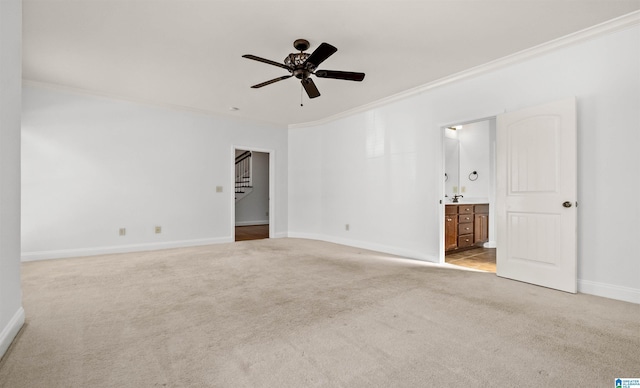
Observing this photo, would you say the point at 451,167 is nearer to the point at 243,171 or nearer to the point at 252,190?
the point at 252,190

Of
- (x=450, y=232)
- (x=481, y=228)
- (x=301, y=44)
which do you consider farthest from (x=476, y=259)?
(x=301, y=44)

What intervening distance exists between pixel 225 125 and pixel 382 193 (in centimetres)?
344

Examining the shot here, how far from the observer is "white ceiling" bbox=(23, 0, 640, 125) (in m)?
2.56

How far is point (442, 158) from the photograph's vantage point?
4285mm

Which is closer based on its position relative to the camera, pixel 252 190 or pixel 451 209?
pixel 451 209

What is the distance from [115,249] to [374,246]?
4.36 metres

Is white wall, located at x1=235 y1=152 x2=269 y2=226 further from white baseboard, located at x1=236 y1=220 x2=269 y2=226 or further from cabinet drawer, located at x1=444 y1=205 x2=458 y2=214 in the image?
cabinet drawer, located at x1=444 y1=205 x2=458 y2=214

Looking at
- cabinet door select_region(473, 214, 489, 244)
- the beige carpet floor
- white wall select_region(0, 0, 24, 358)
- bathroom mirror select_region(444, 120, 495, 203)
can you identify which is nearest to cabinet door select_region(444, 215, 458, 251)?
cabinet door select_region(473, 214, 489, 244)

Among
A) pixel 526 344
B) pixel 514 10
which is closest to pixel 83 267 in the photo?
pixel 526 344

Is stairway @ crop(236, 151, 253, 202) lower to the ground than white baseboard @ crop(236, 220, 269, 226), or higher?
higher

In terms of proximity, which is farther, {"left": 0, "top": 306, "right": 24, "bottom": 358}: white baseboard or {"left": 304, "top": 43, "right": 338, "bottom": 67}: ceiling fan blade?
{"left": 304, "top": 43, "right": 338, "bottom": 67}: ceiling fan blade

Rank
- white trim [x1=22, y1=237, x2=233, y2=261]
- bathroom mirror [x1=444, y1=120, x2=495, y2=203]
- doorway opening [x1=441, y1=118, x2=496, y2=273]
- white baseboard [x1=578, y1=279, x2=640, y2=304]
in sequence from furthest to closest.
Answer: bathroom mirror [x1=444, y1=120, x2=495, y2=203] → doorway opening [x1=441, y1=118, x2=496, y2=273] → white trim [x1=22, y1=237, x2=233, y2=261] → white baseboard [x1=578, y1=279, x2=640, y2=304]

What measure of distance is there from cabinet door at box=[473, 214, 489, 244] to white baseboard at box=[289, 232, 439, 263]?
1.62m

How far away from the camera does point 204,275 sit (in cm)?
358
